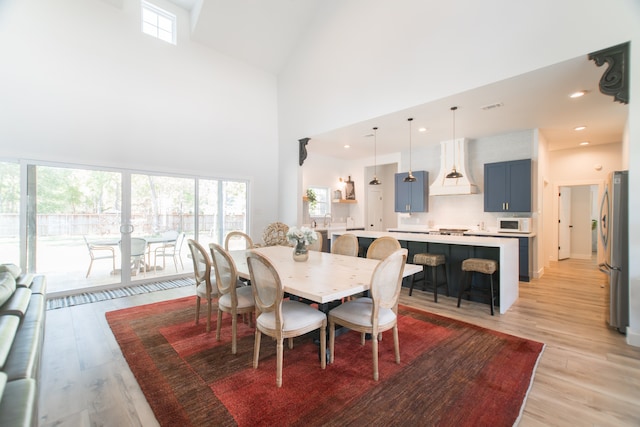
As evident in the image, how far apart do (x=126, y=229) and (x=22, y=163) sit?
1.57 meters

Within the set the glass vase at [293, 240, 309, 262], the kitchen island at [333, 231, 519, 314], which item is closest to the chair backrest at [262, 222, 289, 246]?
the kitchen island at [333, 231, 519, 314]

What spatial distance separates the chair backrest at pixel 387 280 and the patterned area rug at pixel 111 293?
3942 mm

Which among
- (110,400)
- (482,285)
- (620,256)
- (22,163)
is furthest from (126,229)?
(620,256)

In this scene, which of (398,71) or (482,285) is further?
(398,71)

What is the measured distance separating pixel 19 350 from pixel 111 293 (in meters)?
3.30

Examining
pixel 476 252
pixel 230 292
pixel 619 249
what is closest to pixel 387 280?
pixel 230 292

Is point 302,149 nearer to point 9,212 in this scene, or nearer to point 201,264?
point 201,264

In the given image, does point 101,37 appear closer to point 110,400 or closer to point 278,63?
point 278,63

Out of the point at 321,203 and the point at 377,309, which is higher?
the point at 321,203

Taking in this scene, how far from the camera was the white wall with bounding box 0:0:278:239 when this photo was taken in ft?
13.0

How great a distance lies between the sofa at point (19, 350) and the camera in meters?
1.15

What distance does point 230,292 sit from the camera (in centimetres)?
258

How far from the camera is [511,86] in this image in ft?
11.6

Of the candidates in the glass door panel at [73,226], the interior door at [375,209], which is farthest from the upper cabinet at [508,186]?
the glass door panel at [73,226]
